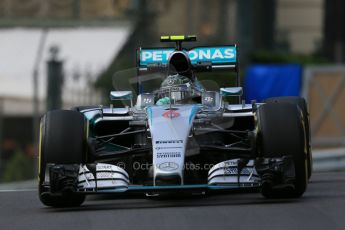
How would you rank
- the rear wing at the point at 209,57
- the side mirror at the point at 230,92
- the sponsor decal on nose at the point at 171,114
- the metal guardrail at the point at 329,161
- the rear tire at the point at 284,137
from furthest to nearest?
1. the metal guardrail at the point at 329,161
2. the rear wing at the point at 209,57
3. the side mirror at the point at 230,92
4. the sponsor decal on nose at the point at 171,114
5. the rear tire at the point at 284,137

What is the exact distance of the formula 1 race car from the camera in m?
12.1

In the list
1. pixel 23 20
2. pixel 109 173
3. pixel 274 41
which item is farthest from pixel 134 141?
pixel 274 41

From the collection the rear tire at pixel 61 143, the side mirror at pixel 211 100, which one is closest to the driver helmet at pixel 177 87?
the side mirror at pixel 211 100

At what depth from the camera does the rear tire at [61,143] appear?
40.3 feet

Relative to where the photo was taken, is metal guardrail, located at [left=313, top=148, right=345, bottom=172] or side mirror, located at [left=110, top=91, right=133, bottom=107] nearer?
side mirror, located at [left=110, top=91, right=133, bottom=107]

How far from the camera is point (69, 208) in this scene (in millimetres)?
12617

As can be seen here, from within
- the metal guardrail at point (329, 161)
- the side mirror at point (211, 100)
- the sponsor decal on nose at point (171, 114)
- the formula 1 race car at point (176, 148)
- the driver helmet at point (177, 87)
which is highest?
the driver helmet at point (177, 87)

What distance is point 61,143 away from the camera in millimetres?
12312

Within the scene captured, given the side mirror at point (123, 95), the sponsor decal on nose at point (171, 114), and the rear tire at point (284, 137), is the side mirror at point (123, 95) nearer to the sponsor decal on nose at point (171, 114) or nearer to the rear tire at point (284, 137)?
the sponsor decal on nose at point (171, 114)

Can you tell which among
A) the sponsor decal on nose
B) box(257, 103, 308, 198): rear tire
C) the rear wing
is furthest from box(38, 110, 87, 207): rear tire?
the rear wing

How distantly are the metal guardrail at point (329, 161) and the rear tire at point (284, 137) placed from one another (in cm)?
690

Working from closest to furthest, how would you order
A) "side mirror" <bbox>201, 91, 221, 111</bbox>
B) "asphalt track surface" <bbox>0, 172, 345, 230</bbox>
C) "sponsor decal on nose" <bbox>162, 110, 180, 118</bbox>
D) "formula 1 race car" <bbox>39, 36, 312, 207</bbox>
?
1. "asphalt track surface" <bbox>0, 172, 345, 230</bbox>
2. "formula 1 race car" <bbox>39, 36, 312, 207</bbox>
3. "sponsor decal on nose" <bbox>162, 110, 180, 118</bbox>
4. "side mirror" <bbox>201, 91, 221, 111</bbox>

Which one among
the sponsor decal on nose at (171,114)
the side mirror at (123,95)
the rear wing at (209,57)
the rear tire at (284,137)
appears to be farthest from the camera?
the rear wing at (209,57)

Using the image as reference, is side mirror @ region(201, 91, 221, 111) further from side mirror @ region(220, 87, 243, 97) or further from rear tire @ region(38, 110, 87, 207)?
rear tire @ region(38, 110, 87, 207)
